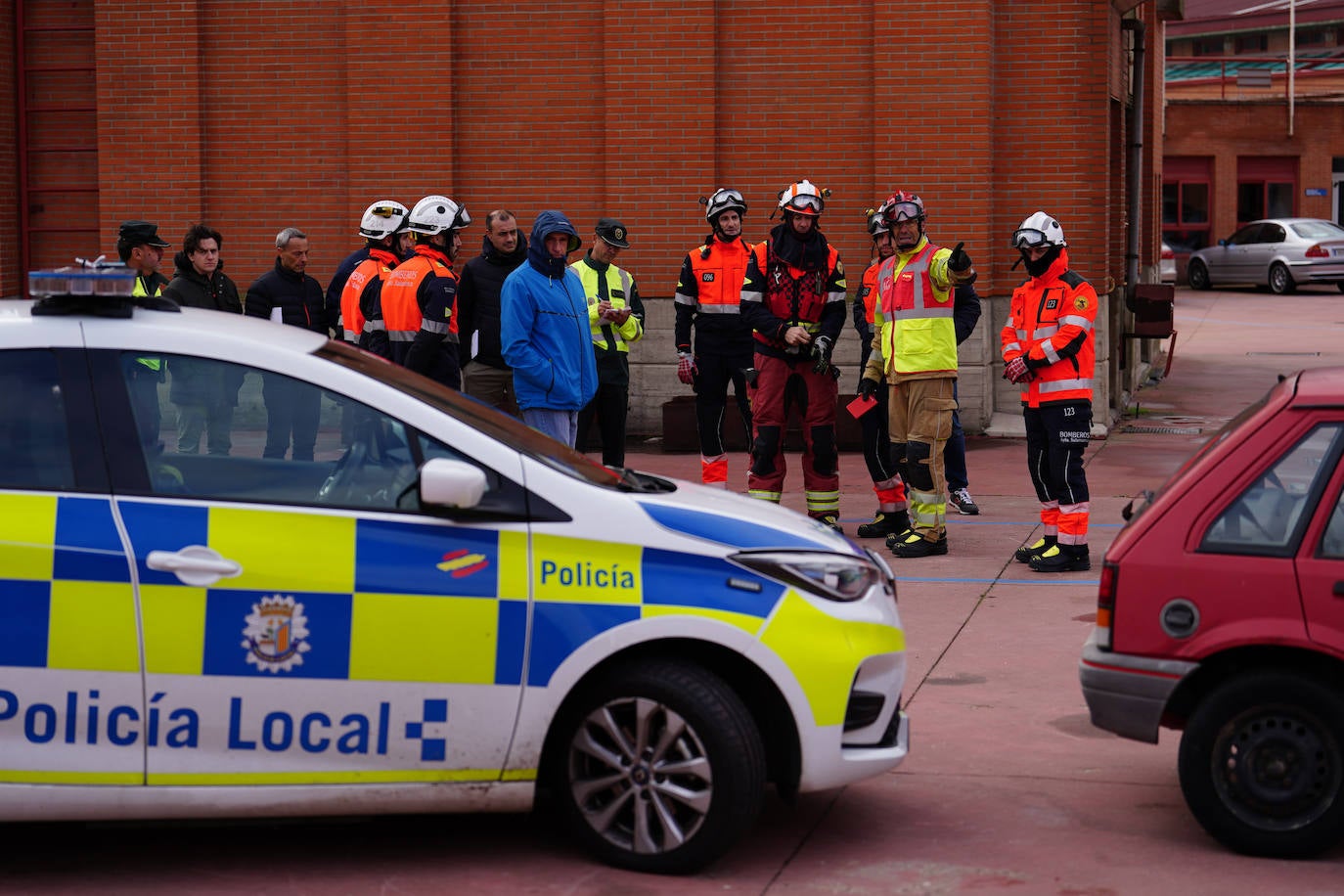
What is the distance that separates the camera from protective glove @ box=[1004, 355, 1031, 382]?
9861 millimetres

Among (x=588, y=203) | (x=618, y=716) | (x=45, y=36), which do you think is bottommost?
(x=618, y=716)

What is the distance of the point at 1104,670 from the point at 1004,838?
625 mm

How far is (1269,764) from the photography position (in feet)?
17.5

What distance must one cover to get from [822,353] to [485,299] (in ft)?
6.61

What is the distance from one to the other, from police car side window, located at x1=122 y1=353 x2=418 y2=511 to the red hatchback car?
226cm

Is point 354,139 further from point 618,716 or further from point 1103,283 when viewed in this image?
point 618,716

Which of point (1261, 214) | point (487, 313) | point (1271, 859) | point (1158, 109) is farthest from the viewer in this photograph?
point (1261, 214)

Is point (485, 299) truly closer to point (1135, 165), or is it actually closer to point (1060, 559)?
point (1060, 559)

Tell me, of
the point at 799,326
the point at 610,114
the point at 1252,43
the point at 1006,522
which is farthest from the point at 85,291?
the point at 1252,43

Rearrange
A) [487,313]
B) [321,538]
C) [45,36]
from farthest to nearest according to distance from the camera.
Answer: [45,36] < [487,313] < [321,538]

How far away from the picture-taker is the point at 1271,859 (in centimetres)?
539

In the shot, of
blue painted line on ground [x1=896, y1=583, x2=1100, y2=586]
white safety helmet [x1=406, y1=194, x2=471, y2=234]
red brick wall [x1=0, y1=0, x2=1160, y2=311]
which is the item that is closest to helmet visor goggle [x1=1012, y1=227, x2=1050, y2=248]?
blue painted line on ground [x1=896, y1=583, x2=1100, y2=586]

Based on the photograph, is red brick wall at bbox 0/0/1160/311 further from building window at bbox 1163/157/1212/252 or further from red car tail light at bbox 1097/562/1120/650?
building window at bbox 1163/157/1212/252

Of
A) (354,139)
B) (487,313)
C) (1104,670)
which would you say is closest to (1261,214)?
(354,139)
